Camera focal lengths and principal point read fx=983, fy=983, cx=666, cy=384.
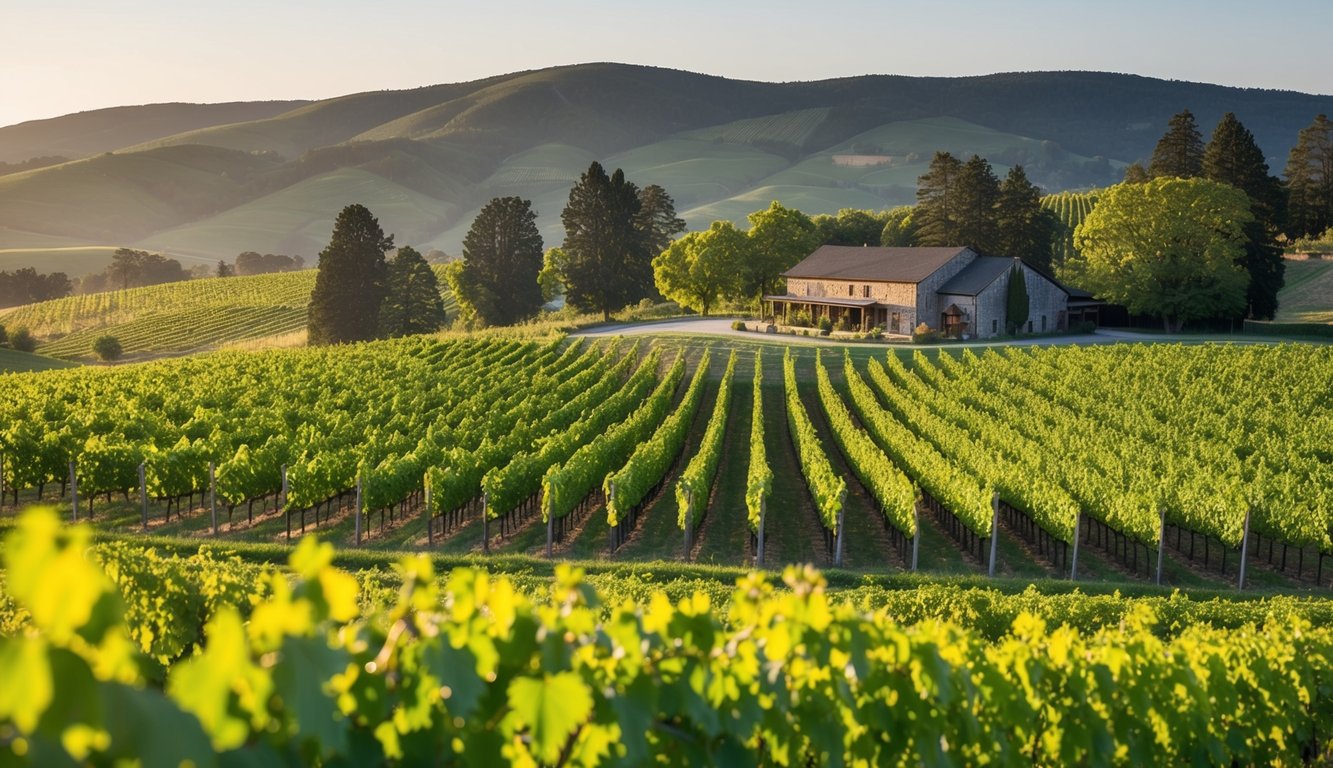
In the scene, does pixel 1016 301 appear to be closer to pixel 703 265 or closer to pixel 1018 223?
pixel 1018 223

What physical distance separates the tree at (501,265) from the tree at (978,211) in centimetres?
3329

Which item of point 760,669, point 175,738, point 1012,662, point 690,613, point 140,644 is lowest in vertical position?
point 140,644

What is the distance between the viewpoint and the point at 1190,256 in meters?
59.0

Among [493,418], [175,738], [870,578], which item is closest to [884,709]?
[175,738]

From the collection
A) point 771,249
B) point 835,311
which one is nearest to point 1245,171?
point 835,311

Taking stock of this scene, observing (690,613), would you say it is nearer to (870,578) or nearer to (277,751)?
(277,751)

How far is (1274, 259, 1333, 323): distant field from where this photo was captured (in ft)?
224

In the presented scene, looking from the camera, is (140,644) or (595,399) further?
(595,399)

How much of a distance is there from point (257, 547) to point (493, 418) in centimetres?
1077

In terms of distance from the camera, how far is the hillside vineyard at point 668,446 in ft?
64.9

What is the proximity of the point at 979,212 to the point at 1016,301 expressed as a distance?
18023 mm

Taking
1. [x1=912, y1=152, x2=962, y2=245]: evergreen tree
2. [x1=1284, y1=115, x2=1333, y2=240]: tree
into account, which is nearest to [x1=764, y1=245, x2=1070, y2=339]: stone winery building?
[x1=912, y1=152, x2=962, y2=245]: evergreen tree

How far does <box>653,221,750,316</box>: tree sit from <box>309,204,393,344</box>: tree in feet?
68.4

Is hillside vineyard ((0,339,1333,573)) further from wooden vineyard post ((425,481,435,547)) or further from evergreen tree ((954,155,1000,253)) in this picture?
evergreen tree ((954,155,1000,253))
